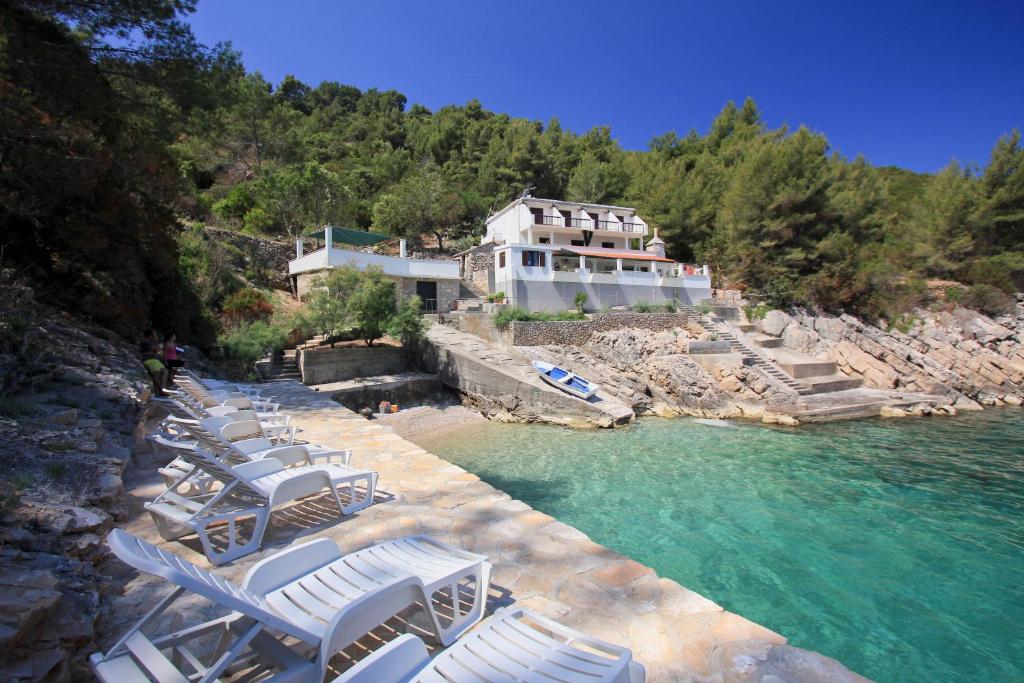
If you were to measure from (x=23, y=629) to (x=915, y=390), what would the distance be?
75.2ft

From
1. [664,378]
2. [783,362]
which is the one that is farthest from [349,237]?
[783,362]

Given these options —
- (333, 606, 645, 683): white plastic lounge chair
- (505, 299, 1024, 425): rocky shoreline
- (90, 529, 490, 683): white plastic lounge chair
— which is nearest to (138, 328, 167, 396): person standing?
(90, 529, 490, 683): white plastic lounge chair

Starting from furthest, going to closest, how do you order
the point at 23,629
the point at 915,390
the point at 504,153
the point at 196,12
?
1. the point at 504,153
2. the point at 915,390
3. the point at 196,12
4. the point at 23,629

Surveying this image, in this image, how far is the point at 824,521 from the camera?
6.60m

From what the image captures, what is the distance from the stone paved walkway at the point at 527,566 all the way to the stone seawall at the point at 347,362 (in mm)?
9181

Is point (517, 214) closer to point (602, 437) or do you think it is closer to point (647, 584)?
point (602, 437)

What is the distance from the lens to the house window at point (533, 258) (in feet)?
70.3

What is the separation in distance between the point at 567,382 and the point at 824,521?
7898mm

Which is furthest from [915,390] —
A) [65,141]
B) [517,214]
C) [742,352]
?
[65,141]

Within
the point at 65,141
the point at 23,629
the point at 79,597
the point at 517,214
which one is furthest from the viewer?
the point at 517,214

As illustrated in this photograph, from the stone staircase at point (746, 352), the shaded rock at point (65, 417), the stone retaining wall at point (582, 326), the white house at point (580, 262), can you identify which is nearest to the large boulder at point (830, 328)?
the stone staircase at point (746, 352)

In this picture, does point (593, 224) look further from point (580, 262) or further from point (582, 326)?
point (582, 326)

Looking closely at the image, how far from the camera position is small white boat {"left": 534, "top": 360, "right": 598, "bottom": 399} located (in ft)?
43.9

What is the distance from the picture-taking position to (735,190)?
26.6m
